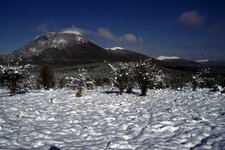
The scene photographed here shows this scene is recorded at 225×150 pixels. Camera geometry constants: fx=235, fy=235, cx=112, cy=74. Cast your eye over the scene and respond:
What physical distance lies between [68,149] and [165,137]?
11.1 ft

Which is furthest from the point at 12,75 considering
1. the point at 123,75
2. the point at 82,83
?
the point at 123,75

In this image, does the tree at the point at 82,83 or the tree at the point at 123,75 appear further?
the tree at the point at 123,75

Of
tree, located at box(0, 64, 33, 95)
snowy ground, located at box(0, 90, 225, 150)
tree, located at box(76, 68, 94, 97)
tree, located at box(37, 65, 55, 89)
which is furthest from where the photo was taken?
tree, located at box(37, 65, 55, 89)

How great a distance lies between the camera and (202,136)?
26.3ft

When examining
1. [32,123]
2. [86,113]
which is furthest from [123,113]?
[32,123]

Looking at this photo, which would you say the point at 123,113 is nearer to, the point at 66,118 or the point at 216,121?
the point at 66,118

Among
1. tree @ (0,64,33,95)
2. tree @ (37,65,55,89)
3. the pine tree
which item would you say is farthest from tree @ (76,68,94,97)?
tree @ (37,65,55,89)

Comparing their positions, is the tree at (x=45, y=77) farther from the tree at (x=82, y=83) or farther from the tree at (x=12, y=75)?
the tree at (x=82, y=83)

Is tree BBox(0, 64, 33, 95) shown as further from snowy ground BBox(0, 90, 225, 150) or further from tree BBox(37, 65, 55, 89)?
tree BBox(37, 65, 55, 89)

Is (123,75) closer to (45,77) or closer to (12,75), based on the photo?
(12,75)

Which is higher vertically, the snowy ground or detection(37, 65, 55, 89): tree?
detection(37, 65, 55, 89): tree

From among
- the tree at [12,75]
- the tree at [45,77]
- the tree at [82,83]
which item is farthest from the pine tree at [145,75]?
the tree at [45,77]

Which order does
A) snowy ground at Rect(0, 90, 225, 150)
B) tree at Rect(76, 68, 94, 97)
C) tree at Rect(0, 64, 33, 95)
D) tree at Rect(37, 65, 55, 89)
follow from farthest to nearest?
tree at Rect(37, 65, 55, 89) < tree at Rect(76, 68, 94, 97) < tree at Rect(0, 64, 33, 95) < snowy ground at Rect(0, 90, 225, 150)

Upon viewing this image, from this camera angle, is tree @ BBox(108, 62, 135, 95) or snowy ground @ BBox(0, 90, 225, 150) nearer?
snowy ground @ BBox(0, 90, 225, 150)
